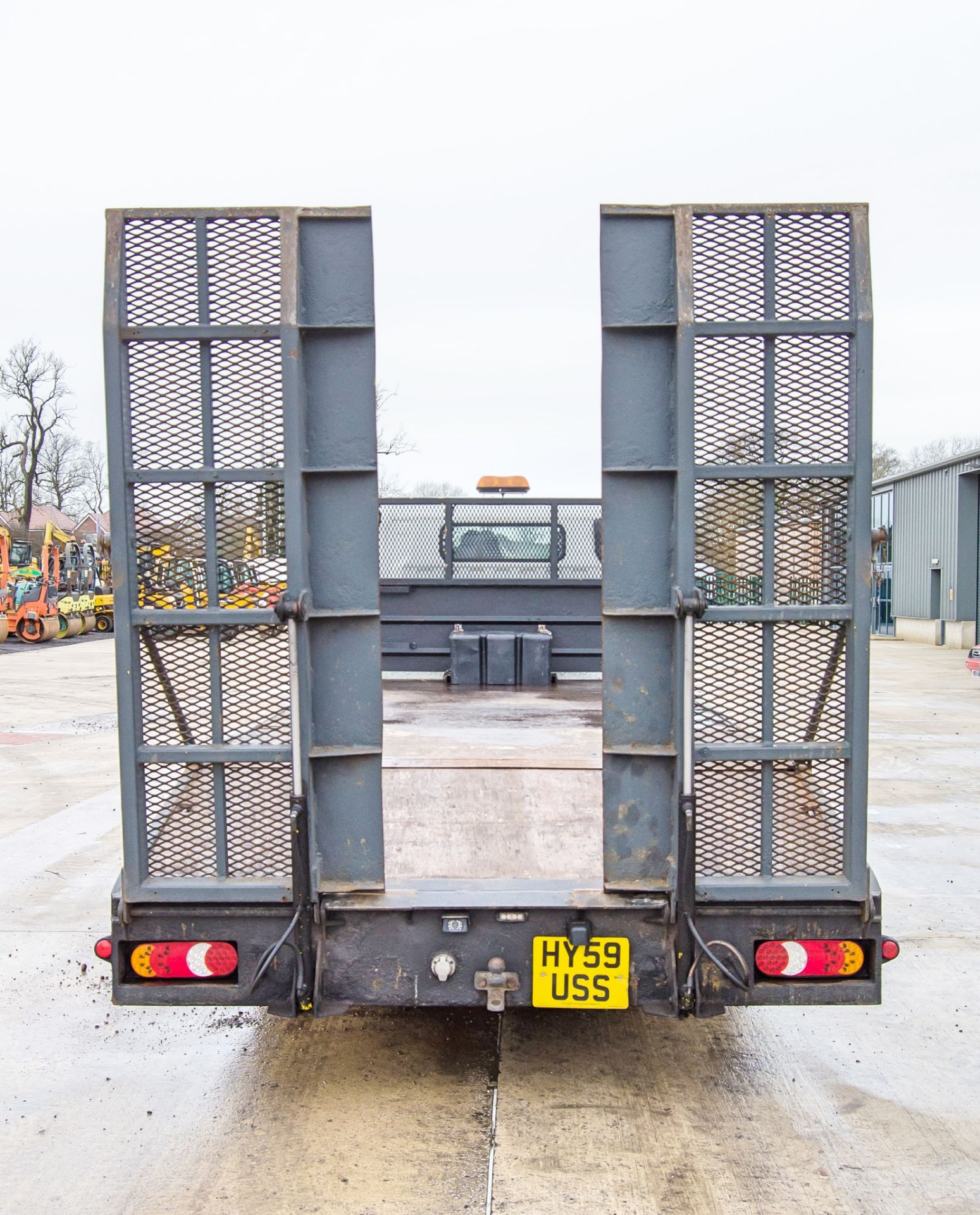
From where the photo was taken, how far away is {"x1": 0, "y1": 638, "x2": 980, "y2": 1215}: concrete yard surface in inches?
123

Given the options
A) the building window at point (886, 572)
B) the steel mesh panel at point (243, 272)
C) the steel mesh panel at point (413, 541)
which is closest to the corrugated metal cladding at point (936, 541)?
the building window at point (886, 572)

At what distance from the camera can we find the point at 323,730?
10.3 feet

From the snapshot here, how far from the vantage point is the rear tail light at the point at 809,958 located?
3.16 meters

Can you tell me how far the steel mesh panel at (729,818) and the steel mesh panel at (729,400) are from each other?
93cm

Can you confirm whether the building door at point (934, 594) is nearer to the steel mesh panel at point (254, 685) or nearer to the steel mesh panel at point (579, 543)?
the steel mesh panel at point (579, 543)

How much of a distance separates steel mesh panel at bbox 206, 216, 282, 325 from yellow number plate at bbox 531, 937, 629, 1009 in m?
2.08

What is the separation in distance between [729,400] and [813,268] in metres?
0.45

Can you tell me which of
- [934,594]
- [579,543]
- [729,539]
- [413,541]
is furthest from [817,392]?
[934,594]

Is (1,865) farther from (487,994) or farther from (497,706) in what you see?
(487,994)

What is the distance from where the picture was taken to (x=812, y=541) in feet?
9.98

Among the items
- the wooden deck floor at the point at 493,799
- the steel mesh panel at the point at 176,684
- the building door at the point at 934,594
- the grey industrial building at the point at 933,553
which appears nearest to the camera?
the steel mesh panel at the point at 176,684

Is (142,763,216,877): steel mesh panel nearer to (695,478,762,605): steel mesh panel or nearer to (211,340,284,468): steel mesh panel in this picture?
(211,340,284,468): steel mesh panel

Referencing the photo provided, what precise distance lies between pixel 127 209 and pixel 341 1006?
8.15 feet

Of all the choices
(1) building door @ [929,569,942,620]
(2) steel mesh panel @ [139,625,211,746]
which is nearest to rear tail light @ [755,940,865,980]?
(2) steel mesh panel @ [139,625,211,746]
